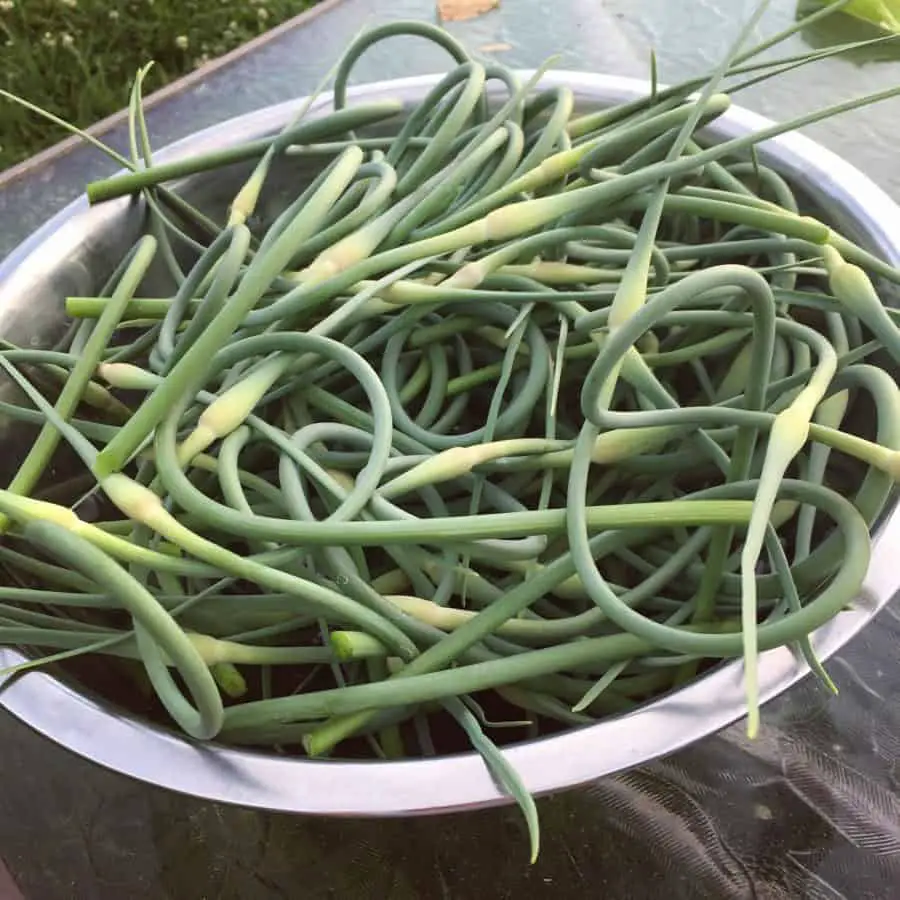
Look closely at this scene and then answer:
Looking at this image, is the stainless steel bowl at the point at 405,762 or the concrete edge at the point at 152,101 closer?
the stainless steel bowl at the point at 405,762

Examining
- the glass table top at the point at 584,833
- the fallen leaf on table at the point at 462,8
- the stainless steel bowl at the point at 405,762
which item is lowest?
the glass table top at the point at 584,833

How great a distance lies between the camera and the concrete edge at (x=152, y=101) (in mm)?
760

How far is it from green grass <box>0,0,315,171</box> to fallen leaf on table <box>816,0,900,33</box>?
0.77m

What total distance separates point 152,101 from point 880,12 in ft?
2.07

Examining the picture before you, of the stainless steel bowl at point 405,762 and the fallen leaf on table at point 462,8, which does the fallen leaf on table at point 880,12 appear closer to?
the fallen leaf on table at point 462,8

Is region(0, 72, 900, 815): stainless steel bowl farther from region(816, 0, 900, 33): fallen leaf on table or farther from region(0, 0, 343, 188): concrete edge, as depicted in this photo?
region(816, 0, 900, 33): fallen leaf on table

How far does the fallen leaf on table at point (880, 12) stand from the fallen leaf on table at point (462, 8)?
1.06ft

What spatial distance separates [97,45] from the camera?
50.4 inches

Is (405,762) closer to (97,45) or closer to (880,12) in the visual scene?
(880,12)

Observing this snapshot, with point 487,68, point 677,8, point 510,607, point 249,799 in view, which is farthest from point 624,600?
point 677,8

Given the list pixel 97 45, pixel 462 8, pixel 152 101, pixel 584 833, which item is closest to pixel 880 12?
pixel 462 8

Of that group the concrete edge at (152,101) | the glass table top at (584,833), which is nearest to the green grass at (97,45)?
the concrete edge at (152,101)

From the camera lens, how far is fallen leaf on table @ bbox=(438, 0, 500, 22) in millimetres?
919

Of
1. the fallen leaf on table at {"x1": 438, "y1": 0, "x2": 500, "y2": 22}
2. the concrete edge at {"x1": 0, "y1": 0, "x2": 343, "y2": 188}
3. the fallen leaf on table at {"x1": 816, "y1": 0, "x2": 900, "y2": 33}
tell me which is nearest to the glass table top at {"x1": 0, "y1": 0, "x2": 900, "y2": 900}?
the concrete edge at {"x1": 0, "y1": 0, "x2": 343, "y2": 188}
